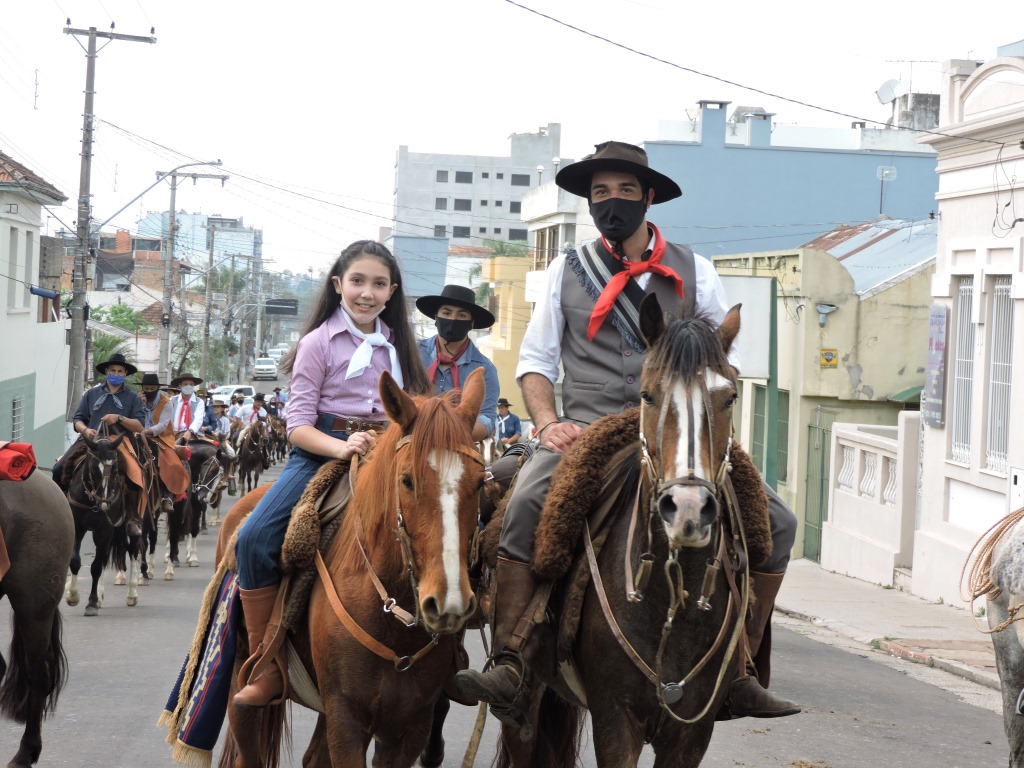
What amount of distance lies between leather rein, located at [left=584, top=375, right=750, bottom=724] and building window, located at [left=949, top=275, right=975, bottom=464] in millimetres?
12690

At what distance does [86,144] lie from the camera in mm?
29594

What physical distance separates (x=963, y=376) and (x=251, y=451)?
59.1 ft

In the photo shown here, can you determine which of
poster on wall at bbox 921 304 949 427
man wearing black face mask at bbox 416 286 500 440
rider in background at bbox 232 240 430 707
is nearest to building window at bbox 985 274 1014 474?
poster on wall at bbox 921 304 949 427

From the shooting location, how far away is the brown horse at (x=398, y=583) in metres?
4.55

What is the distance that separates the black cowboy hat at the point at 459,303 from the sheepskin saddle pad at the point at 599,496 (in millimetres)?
3630

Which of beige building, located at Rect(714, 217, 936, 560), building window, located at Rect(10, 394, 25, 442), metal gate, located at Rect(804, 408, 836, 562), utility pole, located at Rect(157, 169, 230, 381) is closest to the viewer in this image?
metal gate, located at Rect(804, 408, 836, 562)

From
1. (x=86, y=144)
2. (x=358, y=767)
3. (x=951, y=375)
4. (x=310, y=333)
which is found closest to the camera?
(x=358, y=767)

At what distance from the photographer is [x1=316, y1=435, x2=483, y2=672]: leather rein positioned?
4.68 m

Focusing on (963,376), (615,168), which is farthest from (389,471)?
(963,376)

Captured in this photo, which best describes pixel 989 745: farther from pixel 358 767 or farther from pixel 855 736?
pixel 358 767

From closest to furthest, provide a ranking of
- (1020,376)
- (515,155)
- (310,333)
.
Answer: (310,333) → (1020,376) → (515,155)

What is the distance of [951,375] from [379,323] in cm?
1279

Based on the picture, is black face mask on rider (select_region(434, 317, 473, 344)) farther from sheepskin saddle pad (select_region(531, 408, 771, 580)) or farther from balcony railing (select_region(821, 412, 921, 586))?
balcony railing (select_region(821, 412, 921, 586))

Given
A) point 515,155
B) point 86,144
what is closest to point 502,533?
point 86,144
